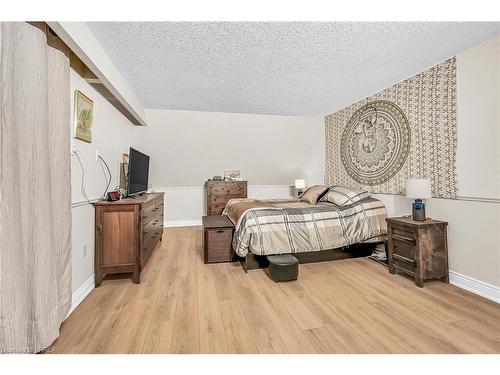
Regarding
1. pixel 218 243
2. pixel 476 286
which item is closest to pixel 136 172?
pixel 218 243

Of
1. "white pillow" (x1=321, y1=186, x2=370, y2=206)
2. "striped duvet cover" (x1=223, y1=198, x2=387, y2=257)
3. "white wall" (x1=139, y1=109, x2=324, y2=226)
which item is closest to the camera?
"striped duvet cover" (x1=223, y1=198, x2=387, y2=257)

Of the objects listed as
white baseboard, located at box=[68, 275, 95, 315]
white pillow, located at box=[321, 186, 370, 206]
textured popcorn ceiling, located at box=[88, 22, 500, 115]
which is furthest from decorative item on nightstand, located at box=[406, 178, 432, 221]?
white baseboard, located at box=[68, 275, 95, 315]

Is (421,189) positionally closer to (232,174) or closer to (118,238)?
(118,238)

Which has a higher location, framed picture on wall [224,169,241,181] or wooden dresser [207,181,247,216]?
framed picture on wall [224,169,241,181]

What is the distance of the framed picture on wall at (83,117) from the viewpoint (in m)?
2.10

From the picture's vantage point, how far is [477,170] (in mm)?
2246

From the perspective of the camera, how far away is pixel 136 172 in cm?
326

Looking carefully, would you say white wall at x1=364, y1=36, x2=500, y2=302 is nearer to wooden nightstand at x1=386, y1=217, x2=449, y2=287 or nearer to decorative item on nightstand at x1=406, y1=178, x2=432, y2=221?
wooden nightstand at x1=386, y1=217, x2=449, y2=287

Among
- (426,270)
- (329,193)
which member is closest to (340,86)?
(329,193)

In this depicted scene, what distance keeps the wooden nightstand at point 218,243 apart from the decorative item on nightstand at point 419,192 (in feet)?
6.98

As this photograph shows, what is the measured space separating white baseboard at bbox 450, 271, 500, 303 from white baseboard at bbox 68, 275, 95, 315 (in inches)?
142

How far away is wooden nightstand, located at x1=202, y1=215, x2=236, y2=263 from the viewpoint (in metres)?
3.05
